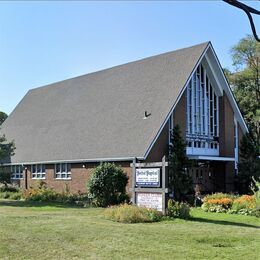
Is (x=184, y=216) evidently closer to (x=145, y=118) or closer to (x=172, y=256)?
(x=172, y=256)

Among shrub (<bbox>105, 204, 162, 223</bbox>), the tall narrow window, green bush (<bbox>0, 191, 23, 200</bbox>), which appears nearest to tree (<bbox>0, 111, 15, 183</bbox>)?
green bush (<bbox>0, 191, 23, 200</bbox>)

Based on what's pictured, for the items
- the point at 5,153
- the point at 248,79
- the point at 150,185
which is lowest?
the point at 150,185

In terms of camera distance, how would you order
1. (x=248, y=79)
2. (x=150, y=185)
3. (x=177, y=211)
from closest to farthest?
(x=177, y=211), (x=150, y=185), (x=248, y=79)

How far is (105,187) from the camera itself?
23109mm

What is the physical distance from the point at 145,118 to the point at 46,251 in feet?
61.7

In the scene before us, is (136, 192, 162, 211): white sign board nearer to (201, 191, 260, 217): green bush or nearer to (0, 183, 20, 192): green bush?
(201, 191, 260, 217): green bush

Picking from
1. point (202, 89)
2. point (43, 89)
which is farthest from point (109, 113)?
point (43, 89)

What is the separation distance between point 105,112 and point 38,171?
701 cm

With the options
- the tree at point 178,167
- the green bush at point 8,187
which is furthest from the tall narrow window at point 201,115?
the green bush at point 8,187

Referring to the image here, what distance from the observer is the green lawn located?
10164mm

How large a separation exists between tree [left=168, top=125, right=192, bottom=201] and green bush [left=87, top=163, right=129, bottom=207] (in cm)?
440

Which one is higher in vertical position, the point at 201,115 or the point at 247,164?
the point at 201,115

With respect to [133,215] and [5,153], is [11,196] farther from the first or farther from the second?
[133,215]

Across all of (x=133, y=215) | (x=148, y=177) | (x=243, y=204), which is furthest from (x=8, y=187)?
(x=133, y=215)
